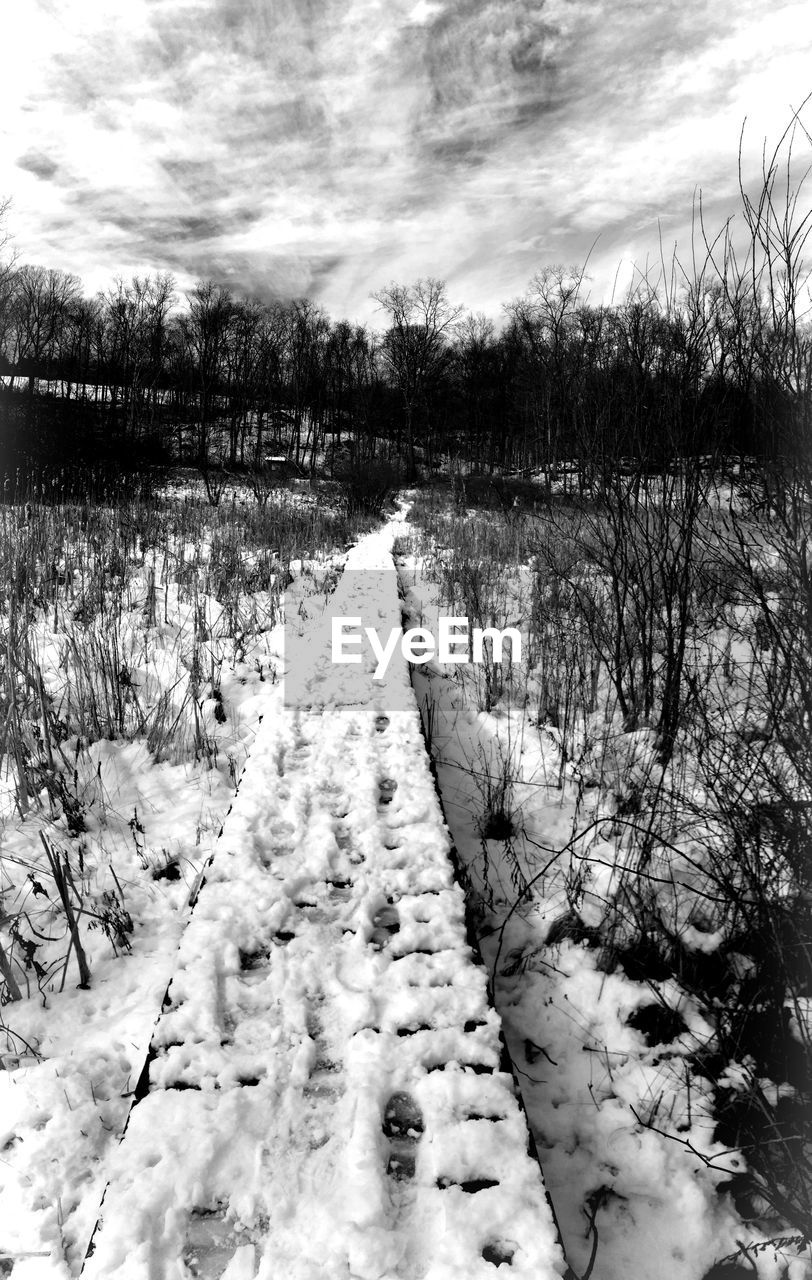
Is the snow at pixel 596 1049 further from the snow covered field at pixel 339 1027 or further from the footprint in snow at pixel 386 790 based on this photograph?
the footprint in snow at pixel 386 790

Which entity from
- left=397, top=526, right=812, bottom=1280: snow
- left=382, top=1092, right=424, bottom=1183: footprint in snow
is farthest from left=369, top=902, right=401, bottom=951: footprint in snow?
left=382, top=1092, right=424, bottom=1183: footprint in snow

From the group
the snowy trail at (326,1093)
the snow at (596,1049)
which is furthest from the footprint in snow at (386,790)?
the snow at (596,1049)

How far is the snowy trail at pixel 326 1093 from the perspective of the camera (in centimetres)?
125

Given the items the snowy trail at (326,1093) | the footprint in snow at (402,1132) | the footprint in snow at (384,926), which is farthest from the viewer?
the footprint in snow at (384,926)

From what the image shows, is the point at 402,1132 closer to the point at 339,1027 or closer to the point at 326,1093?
the point at 326,1093


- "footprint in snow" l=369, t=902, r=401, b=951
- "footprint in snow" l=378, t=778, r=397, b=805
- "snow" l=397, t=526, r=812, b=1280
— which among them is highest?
"footprint in snow" l=378, t=778, r=397, b=805

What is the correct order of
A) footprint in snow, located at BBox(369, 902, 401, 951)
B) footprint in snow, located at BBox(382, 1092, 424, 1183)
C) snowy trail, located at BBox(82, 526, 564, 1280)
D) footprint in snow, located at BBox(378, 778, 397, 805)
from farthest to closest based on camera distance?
1. footprint in snow, located at BBox(378, 778, 397, 805)
2. footprint in snow, located at BBox(369, 902, 401, 951)
3. footprint in snow, located at BBox(382, 1092, 424, 1183)
4. snowy trail, located at BBox(82, 526, 564, 1280)

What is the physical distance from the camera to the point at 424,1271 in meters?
1.22

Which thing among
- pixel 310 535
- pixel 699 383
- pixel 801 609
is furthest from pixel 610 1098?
pixel 310 535

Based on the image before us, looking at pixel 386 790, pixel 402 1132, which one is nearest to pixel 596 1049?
pixel 402 1132

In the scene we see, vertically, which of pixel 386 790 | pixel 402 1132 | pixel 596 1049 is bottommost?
pixel 596 1049

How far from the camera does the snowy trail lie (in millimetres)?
1253

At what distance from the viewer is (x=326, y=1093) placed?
1597 mm

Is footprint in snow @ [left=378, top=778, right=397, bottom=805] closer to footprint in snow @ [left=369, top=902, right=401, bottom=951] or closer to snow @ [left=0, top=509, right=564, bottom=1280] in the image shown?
snow @ [left=0, top=509, right=564, bottom=1280]
